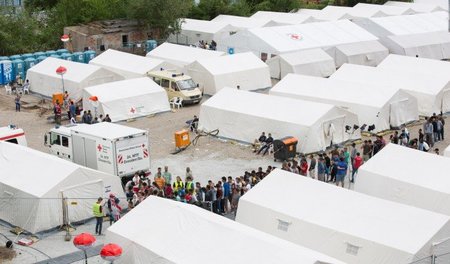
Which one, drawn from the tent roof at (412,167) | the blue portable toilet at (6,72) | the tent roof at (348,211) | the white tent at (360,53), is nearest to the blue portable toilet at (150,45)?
the blue portable toilet at (6,72)

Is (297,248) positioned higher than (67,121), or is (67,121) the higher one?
(297,248)

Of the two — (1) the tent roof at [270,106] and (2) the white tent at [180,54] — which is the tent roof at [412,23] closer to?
(2) the white tent at [180,54]

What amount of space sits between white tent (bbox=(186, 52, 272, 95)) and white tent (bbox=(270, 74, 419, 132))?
4.69 meters

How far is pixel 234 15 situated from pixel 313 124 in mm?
32204

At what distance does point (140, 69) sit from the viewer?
117 feet

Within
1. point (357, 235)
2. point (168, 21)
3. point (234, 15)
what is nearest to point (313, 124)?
point (357, 235)

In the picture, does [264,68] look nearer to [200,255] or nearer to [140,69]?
[140,69]

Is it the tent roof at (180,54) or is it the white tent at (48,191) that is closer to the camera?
the white tent at (48,191)

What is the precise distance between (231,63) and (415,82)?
29.8 feet

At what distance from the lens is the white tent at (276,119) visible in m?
25.5

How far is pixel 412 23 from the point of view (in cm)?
4678

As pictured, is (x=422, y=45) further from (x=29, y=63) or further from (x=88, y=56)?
(x=29, y=63)

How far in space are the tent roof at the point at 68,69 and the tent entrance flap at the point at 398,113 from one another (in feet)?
46.0

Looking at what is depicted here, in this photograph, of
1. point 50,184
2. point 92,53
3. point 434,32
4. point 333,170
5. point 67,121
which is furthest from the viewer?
point 434,32
